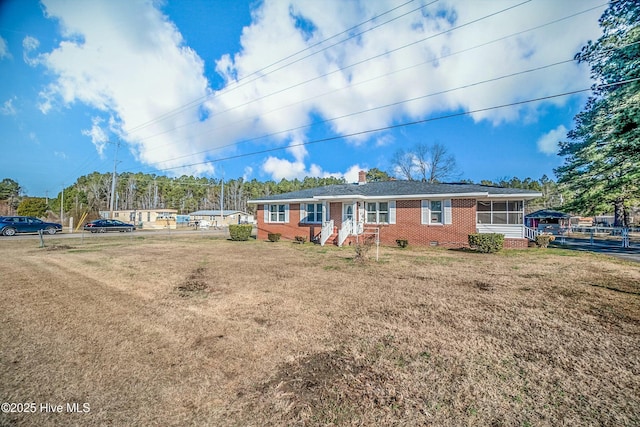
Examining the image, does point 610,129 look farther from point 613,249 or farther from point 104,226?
point 104,226

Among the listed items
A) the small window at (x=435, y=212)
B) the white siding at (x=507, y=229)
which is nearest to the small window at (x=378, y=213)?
the small window at (x=435, y=212)

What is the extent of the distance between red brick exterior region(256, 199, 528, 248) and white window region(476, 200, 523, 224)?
153 cm

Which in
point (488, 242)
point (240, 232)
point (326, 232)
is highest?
point (326, 232)

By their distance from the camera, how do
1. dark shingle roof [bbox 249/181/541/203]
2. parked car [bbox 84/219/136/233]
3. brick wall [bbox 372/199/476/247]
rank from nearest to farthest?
dark shingle roof [bbox 249/181/541/203] < brick wall [bbox 372/199/476/247] < parked car [bbox 84/219/136/233]

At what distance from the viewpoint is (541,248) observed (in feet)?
50.4

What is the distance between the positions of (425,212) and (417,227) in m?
1.03

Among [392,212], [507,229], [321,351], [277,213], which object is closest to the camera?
[321,351]

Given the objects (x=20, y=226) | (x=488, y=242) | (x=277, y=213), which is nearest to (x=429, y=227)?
(x=488, y=242)

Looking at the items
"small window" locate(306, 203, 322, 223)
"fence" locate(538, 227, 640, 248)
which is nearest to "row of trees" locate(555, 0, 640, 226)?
"fence" locate(538, 227, 640, 248)

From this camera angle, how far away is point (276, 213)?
20781mm

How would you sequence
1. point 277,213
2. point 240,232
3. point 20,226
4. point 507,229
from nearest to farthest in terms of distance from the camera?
1. point 507,229
2. point 240,232
3. point 277,213
4. point 20,226

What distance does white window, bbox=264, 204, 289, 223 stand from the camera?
2023cm

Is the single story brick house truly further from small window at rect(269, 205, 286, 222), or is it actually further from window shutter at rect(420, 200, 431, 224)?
small window at rect(269, 205, 286, 222)

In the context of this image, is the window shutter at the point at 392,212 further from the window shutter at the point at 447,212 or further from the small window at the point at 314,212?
the small window at the point at 314,212
